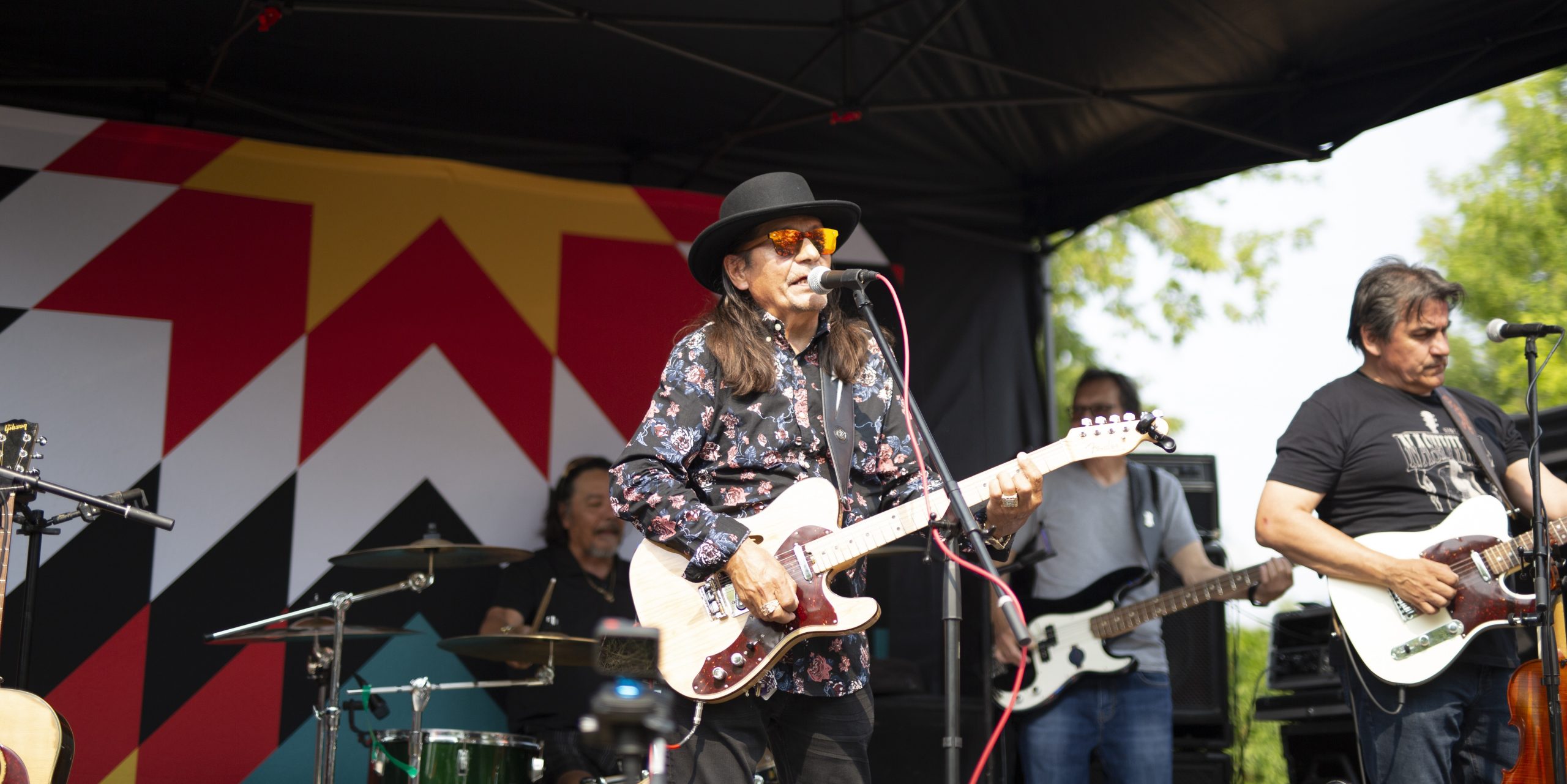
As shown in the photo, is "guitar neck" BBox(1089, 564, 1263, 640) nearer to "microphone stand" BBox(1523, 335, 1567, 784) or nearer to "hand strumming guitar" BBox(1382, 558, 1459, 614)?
"hand strumming guitar" BBox(1382, 558, 1459, 614)

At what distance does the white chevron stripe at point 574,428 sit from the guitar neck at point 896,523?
10.7ft

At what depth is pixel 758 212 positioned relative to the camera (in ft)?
10.5

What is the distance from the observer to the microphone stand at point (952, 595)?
2.42m

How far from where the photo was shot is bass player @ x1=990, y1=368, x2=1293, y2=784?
17.0 ft

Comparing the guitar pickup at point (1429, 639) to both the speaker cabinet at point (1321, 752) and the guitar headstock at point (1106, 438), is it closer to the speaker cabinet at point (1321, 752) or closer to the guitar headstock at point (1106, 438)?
the guitar headstock at point (1106, 438)

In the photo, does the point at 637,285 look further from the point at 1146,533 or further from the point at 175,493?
the point at 1146,533

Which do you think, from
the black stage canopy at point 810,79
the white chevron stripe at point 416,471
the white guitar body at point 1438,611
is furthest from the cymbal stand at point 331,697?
the white guitar body at point 1438,611

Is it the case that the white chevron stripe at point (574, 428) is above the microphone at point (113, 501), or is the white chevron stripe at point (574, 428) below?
above

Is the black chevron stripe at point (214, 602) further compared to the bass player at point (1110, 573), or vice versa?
the black chevron stripe at point (214, 602)

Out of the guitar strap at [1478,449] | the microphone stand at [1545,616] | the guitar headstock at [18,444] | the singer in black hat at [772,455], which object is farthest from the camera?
the guitar headstock at [18,444]

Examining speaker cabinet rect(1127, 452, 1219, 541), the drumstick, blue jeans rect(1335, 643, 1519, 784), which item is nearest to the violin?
blue jeans rect(1335, 643, 1519, 784)

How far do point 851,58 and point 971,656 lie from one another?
109 inches

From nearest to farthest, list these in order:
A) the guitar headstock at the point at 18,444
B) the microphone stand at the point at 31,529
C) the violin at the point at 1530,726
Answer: the violin at the point at 1530,726 < the microphone stand at the point at 31,529 < the guitar headstock at the point at 18,444

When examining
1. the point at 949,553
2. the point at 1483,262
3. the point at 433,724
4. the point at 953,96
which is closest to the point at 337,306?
the point at 433,724
